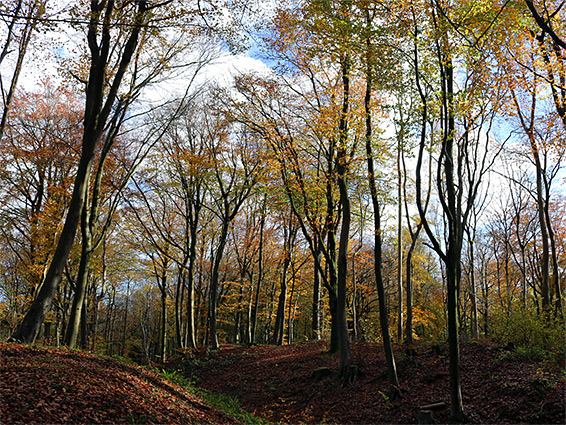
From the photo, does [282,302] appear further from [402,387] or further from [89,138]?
[89,138]

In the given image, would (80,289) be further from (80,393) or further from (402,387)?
(402,387)

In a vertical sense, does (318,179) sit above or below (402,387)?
above

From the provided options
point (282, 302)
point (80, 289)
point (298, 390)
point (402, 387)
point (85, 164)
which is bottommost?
point (298, 390)

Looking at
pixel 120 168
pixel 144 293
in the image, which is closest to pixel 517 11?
pixel 120 168

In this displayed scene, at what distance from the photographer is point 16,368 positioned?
15.6ft

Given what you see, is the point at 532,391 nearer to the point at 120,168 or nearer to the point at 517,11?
the point at 517,11

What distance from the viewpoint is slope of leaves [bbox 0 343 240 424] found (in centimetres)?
387

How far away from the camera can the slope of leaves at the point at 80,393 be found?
3.87 meters

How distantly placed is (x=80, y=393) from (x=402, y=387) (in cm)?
664

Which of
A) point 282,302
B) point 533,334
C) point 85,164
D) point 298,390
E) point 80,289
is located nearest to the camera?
point 85,164

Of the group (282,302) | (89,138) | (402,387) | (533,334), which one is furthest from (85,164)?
(282,302)

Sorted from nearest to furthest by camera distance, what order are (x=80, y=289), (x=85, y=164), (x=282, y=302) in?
(x=85, y=164) < (x=80, y=289) < (x=282, y=302)

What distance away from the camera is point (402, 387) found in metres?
8.04

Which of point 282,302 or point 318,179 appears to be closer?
point 318,179
